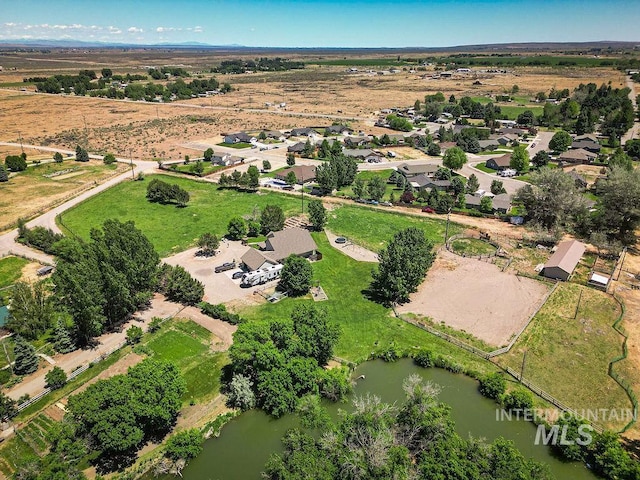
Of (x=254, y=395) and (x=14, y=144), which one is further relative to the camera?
(x=14, y=144)

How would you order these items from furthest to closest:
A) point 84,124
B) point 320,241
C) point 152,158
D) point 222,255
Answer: point 84,124 < point 152,158 < point 320,241 < point 222,255

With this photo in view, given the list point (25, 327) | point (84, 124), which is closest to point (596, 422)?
point (25, 327)

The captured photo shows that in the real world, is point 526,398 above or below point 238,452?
above

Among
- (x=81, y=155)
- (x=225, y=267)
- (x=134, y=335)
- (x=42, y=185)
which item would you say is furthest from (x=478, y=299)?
(x=81, y=155)

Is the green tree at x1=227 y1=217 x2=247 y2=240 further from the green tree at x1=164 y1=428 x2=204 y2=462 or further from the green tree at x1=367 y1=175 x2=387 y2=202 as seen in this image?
the green tree at x1=164 y1=428 x2=204 y2=462

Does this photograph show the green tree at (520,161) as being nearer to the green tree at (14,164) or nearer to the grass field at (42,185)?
the grass field at (42,185)

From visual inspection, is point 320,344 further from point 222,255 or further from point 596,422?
point 222,255

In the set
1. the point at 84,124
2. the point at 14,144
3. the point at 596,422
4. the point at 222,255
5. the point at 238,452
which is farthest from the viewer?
the point at 84,124

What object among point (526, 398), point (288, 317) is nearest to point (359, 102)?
point (288, 317)
